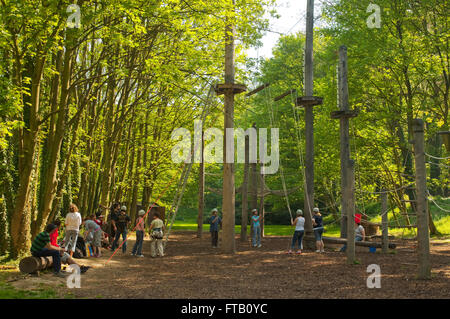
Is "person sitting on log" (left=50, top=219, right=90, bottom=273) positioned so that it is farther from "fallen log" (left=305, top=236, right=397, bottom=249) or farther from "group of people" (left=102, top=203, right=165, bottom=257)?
"fallen log" (left=305, top=236, right=397, bottom=249)

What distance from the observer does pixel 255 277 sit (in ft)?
35.8

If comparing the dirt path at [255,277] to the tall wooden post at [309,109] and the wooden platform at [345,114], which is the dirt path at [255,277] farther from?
the wooden platform at [345,114]

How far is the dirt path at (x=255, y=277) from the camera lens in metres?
8.64

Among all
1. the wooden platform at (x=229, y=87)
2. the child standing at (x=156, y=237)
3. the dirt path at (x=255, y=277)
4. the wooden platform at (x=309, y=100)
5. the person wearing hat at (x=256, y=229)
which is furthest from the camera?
the person wearing hat at (x=256, y=229)

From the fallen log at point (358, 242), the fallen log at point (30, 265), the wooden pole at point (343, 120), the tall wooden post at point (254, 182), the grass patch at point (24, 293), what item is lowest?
the fallen log at point (358, 242)

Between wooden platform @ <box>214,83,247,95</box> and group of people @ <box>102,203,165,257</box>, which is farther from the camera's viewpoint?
wooden platform @ <box>214,83,247,95</box>

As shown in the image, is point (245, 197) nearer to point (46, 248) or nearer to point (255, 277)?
point (255, 277)

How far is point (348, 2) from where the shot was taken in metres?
22.9

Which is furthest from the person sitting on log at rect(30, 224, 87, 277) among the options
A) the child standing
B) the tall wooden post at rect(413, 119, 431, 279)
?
the tall wooden post at rect(413, 119, 431, 279)

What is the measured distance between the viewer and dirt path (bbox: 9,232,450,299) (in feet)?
28.3

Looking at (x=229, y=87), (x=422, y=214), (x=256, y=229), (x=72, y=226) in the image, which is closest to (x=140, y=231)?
(x=72, y=226)

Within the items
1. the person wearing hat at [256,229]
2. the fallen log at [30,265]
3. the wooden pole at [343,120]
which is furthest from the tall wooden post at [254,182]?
the fallen log at [30,265]

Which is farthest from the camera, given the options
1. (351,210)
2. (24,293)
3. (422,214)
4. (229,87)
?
(229,87)

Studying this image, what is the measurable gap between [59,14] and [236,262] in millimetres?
8398
